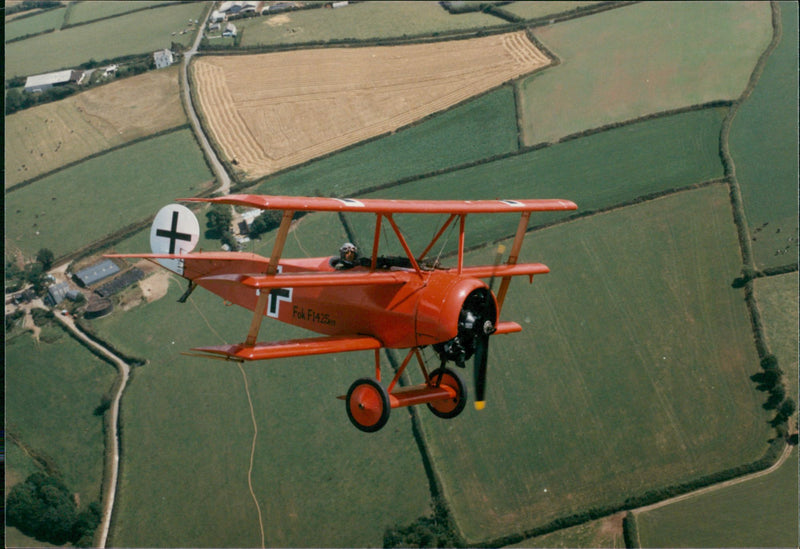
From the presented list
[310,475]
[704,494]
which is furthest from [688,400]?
[310,475]

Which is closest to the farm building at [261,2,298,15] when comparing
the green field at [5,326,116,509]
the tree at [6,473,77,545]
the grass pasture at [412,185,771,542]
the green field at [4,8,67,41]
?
the green field at [4,8,67,41]

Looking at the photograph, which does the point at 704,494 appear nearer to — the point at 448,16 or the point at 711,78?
the point at 711,78

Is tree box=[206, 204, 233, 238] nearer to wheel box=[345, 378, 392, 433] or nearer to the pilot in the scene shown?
the pilot

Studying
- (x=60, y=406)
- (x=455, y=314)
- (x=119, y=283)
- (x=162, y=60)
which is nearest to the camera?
(x=455, y=314)

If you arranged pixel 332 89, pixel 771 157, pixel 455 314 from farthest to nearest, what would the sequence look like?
pixel 332 89, pixel 771 157, pixel 455 314

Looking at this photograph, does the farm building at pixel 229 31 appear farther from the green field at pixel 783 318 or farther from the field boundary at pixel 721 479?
the green field at pixel 783 318

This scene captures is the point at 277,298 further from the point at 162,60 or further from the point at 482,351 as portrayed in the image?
the point at 162,60

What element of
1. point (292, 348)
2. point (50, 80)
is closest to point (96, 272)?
point (50, 80)
